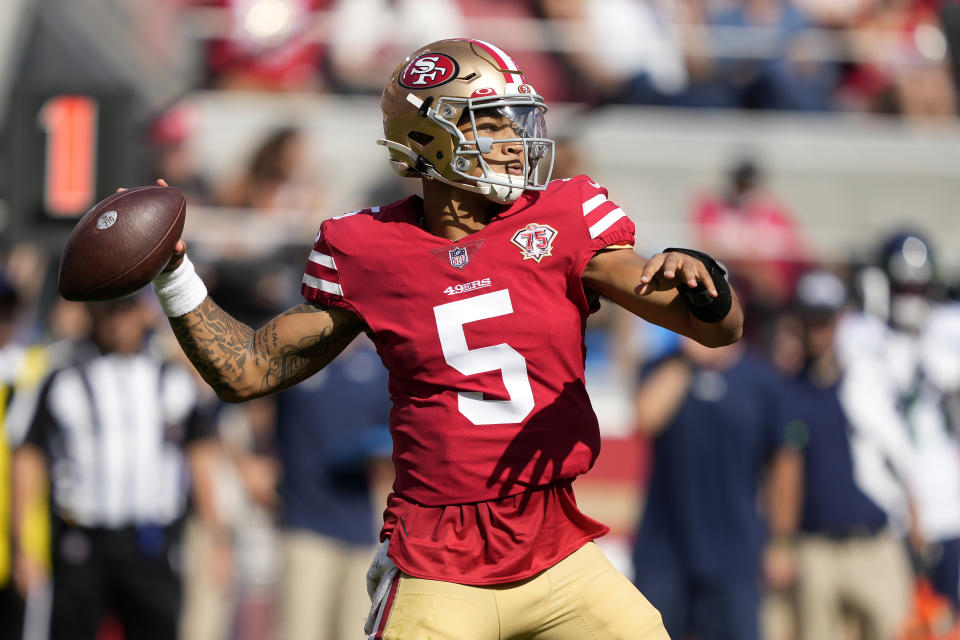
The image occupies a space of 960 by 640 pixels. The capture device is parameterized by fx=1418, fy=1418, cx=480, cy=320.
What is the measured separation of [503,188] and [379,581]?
98 centimetres

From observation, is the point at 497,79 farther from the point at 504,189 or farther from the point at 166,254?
the point at 166,254

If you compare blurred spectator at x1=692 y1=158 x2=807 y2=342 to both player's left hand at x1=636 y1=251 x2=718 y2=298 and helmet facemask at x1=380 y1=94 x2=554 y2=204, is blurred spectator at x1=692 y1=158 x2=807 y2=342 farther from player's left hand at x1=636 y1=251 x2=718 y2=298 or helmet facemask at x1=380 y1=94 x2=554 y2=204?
player's left hand at x1=636 y1=251 x2=718 y2=298

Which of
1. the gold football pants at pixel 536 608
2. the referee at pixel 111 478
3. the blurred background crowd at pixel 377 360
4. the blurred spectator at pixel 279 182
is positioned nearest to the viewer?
the gold football pants at pixel 536 608

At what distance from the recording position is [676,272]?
3.07 metres

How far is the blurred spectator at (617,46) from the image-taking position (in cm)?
1024

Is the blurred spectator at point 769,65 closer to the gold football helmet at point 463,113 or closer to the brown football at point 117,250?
the gold football helmet at point 463,113

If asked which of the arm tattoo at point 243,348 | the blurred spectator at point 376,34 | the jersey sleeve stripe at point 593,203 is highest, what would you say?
the jersey sleeve stripe at point 593,203

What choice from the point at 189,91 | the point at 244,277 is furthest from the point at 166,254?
the point at 189,91

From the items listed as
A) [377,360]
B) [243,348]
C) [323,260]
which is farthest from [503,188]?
[377,360]

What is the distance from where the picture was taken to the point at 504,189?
338cm

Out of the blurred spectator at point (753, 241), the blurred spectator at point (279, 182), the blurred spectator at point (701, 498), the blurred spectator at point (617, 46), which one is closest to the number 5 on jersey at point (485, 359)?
the blurred spectator at point (701, 498)

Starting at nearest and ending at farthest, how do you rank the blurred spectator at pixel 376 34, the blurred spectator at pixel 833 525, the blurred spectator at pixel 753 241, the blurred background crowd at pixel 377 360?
the blurred background crowd at pixel 377 360 → the blurred spectator at pixel 833 525 → the blurred spectator at pixel 753 241 → the blurred spectator at pixel 376 34

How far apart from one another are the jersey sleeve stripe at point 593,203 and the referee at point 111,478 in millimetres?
3460

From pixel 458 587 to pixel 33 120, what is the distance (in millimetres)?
4388
